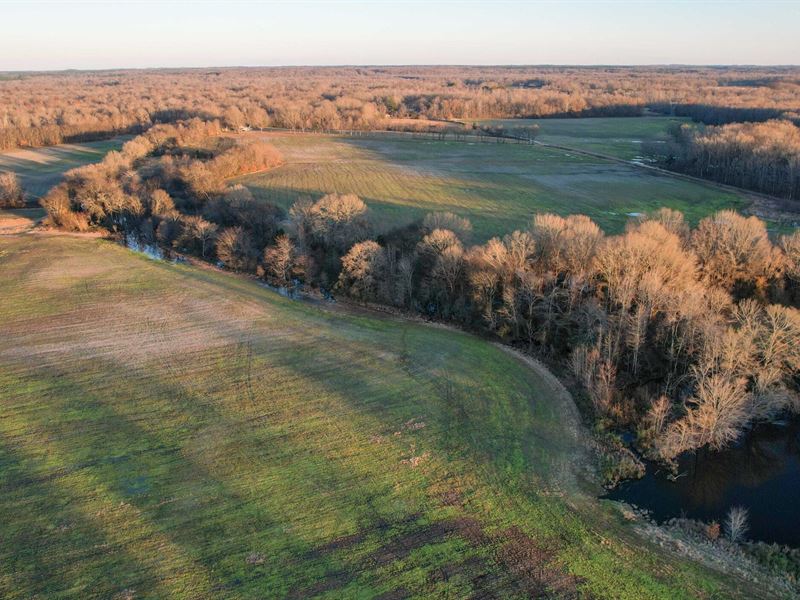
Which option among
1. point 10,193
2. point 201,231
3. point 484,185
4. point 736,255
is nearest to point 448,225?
point 736,255

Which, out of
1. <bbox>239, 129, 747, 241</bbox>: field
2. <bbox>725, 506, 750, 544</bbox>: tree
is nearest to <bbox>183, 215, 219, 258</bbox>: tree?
<bbox>239, 129, 747, 241</bbox>: field

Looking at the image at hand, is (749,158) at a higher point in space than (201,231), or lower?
higher

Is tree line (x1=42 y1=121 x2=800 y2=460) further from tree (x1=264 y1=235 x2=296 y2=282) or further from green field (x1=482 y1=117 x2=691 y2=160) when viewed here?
green field (x1=482 y1=117 x2=691 y2=160)

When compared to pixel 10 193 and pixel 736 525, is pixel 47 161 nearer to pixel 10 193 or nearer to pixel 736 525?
pixel 10 193

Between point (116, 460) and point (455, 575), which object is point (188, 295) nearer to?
point (116, 460)

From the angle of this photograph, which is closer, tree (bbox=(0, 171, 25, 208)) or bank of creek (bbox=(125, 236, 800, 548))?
bank of creek (bbox=(125, 236, 800, 548))
